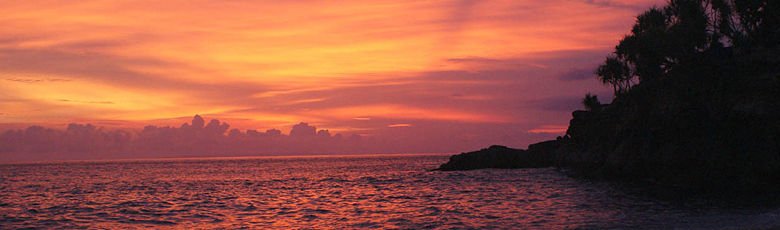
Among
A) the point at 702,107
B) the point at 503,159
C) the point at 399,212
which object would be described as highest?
the point at 702,107

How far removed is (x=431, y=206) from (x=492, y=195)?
9065 millimetres

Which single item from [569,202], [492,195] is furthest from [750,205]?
[492,195]

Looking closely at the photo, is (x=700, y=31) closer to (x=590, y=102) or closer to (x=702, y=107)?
(x=702, y=107)

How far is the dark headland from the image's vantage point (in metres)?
42.5

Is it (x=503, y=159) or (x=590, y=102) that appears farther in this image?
(x=503, y=159)

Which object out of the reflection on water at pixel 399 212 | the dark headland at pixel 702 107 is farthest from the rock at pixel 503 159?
the reflection on water at pixel 399 212

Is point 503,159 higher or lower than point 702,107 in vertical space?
lower

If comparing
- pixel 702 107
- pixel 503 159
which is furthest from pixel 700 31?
pixel 503 159

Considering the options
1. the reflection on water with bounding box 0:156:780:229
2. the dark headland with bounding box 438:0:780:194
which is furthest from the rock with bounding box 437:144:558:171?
the reflection on water with bounding box 0:156:780:229

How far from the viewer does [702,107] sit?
155ft

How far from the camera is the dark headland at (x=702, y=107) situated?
42.5 m

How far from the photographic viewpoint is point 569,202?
39.6 m

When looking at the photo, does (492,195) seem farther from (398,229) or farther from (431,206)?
(398,229)

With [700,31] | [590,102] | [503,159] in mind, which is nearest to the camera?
[700,31]
